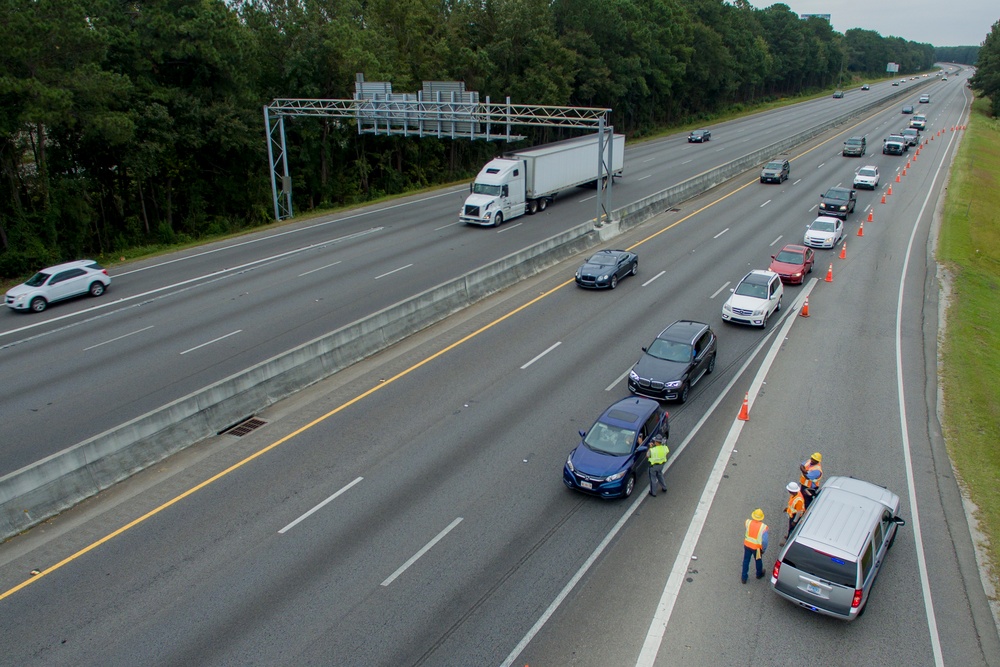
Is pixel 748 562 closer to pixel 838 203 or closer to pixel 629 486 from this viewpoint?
pixel 629 486

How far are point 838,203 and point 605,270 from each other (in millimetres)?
20009

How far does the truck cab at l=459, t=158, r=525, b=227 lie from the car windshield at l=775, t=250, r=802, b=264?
16042mm

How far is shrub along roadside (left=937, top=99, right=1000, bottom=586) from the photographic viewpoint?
51.8 feet

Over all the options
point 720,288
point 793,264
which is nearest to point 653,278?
point 720,288

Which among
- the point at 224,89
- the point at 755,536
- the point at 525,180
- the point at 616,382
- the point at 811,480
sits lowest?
the point at 616,382

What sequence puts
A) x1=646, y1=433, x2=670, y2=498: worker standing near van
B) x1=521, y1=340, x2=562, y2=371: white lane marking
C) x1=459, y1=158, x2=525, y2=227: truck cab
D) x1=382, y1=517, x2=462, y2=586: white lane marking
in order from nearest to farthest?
x1=382, y1=517, x2=462, y2=586: white lane marking < x1=646, y1=433, x2=670, y2=498: worker standing near van < x1=521, y1=340, x2=562, y2=371: white lane marking < x1=459, y1=158, x2=525, y2=227: truck cab

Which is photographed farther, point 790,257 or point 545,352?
point 790,257

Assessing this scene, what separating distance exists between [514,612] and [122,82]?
115 feet

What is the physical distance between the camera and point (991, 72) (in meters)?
103

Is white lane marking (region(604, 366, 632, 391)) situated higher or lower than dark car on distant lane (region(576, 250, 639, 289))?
lower

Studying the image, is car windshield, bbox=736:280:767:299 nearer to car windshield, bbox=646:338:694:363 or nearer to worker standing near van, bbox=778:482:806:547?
car windshield, bbox=646:338:694:363

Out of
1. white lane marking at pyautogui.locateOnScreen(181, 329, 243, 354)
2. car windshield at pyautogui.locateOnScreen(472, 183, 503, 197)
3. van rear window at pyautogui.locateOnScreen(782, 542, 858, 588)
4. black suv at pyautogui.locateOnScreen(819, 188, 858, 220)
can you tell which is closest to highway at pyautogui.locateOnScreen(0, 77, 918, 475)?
white lane marking at pyautogui.locateOnScreen(181, 329, 243, 354)

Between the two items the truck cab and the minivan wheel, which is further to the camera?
the truck cab

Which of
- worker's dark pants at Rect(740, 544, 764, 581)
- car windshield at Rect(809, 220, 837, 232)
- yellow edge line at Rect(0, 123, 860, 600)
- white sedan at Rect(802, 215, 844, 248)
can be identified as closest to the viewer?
worker's dark pants at Rect(740, 544, 764, 581)
